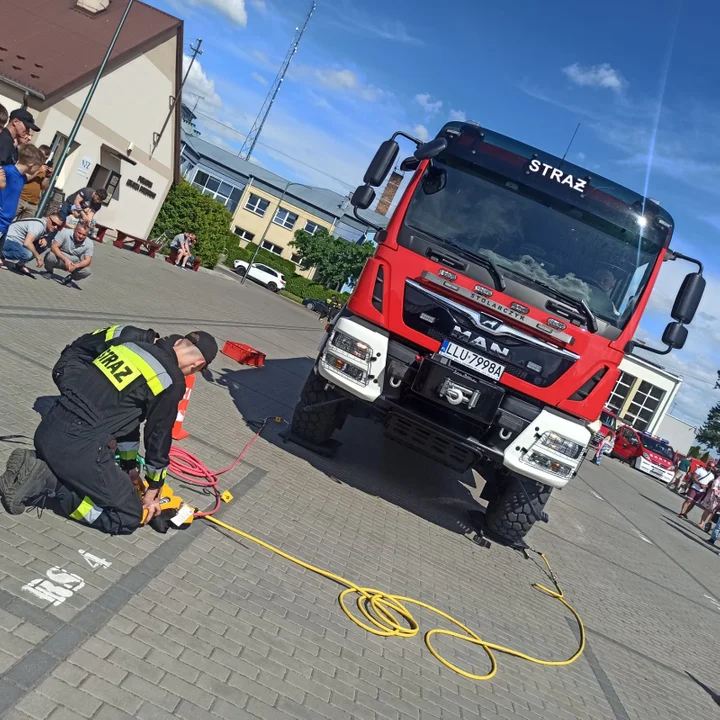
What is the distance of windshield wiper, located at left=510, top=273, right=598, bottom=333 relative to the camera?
6938mm

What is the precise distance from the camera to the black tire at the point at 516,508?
7.71 metres

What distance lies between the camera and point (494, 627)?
19.3 feet

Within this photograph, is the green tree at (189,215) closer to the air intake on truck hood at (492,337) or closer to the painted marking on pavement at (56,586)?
the air intake on truck hood at (492,337)

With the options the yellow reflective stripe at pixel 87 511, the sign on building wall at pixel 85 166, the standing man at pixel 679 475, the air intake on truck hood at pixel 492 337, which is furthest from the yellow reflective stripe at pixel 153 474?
the standing man at pixel 679 475

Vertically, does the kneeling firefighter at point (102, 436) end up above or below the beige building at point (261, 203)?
below

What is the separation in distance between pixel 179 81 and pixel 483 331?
84.0ft

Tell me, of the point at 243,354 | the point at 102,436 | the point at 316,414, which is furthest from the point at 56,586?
the point at 243,354

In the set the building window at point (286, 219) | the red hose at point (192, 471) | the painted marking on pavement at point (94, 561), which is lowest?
the painted marking on pavement at point (94, 561)

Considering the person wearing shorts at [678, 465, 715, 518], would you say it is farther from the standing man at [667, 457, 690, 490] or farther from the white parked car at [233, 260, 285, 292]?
the white parked car at [233, 260, 285, 292]

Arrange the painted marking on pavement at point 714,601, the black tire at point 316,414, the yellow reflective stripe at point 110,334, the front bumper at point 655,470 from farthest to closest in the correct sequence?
the front bumper at point 655,470, the painted marking on pavement at point 714,601, the black tire at point 316,414, the yellow reflective stripe at point 110,334

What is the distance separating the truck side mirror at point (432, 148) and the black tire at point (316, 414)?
2.55 meters

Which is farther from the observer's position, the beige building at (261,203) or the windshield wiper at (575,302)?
the beige building at (261,203)

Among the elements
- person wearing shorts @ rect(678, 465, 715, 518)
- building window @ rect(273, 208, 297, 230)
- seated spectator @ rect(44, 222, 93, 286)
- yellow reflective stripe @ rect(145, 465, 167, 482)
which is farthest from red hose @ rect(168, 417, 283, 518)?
building window @ rect(273, 208, 297, 230)

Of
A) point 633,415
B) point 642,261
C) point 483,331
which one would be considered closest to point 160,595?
point 483,331
